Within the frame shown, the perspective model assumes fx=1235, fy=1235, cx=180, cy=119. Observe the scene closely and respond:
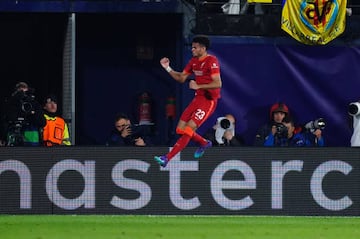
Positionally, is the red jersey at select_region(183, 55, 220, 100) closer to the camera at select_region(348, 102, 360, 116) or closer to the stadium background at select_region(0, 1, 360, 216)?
the stadium background at select_region(0, 1, 360, 216)

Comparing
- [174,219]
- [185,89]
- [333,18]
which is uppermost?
[333,18]

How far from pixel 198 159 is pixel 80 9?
448cm

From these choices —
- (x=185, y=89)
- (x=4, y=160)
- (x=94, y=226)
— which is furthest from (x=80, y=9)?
(x=94, y=226)

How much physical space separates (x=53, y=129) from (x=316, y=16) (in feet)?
16.5

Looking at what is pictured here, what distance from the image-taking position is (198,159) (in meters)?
18.4

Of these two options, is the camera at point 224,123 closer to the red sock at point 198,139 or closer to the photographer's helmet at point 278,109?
the photographer's helmet at point 278,109

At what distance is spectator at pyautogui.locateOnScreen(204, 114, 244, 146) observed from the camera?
1992 cm

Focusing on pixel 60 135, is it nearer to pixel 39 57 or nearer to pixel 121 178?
pixel 121 178

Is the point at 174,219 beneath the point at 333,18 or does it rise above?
beneath

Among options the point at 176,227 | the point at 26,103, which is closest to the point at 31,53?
the point at 26,103

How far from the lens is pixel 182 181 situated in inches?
725

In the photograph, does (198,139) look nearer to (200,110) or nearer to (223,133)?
(200,110)

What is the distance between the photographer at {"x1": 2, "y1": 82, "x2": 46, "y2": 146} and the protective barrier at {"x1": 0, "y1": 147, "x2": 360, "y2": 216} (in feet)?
3.09

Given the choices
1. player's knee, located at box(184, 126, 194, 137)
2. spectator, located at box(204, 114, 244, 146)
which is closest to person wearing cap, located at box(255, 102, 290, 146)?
spectator, located at box(204, 114, 244, 146)
